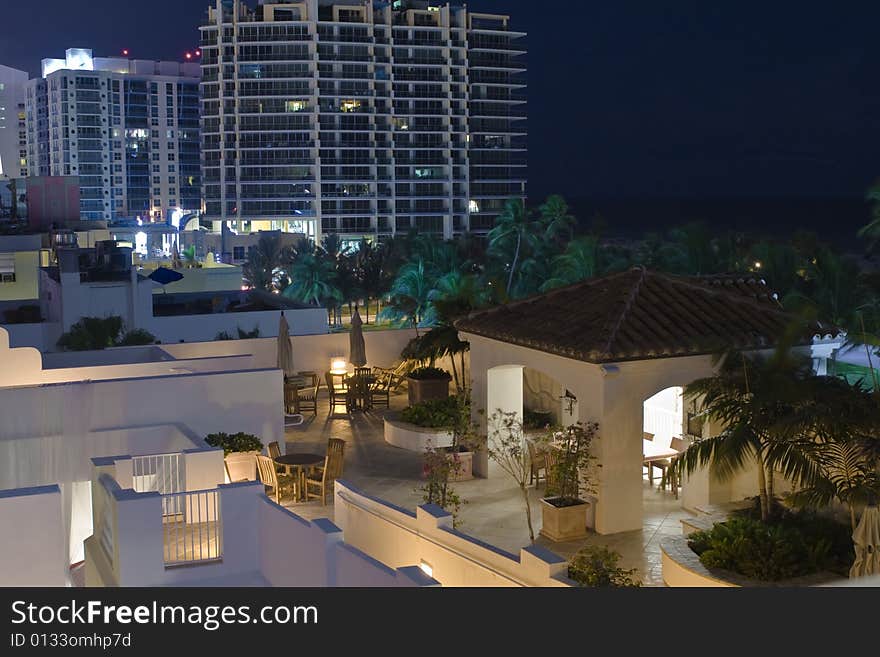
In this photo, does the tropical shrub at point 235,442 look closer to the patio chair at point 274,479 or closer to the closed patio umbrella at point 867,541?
the patio chair at point 274,479

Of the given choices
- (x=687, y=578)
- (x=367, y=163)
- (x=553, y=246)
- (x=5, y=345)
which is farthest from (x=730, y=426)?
(x=367, y=163)

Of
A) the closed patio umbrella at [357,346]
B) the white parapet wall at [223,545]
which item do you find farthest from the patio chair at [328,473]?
the closed patio umbrella at [357,346]

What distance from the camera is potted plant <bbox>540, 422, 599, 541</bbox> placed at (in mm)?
12484

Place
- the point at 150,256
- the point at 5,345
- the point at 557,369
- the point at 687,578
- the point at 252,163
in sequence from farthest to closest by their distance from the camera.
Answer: the point at 252,163
the point at 150,256
the point at 5,345
the point at 557,369
the point at 687,578

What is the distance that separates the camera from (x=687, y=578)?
9898mm

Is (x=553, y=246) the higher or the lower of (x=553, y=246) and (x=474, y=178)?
the lower

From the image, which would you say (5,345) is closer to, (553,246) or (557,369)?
(557,369)

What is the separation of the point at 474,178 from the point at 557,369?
Answer: 86.6 meters

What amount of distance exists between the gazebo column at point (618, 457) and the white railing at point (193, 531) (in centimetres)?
470

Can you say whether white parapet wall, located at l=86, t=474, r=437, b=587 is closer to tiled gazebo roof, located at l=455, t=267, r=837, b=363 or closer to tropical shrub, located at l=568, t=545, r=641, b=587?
tropical shrub, located at l=568, t=545, r=641, b=587

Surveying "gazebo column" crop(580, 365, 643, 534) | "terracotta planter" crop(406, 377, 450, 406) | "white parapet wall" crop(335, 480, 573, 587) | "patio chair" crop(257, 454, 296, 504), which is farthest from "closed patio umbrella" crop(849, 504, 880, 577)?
"terracotta planter" crop(406, 377, 450, 406)

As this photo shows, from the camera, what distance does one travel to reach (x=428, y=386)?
19781 mm

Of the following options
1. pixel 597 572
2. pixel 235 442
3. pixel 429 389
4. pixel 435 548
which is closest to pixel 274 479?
pixel 235 442
